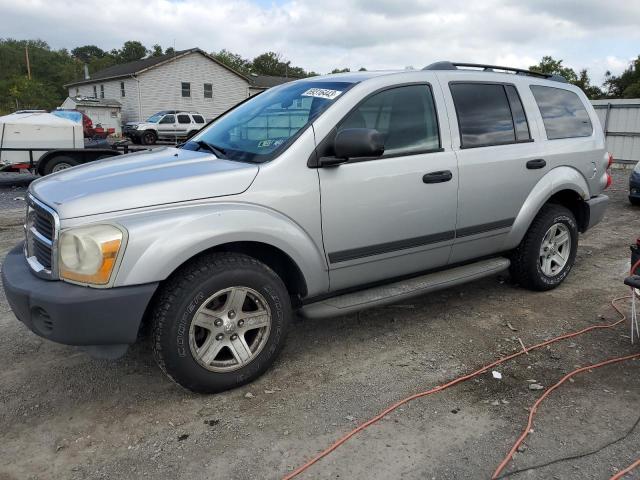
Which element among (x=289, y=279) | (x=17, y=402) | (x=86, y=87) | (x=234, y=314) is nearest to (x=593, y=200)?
A: (x=289, y=279)

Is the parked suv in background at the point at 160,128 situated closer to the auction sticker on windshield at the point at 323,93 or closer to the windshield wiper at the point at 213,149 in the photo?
the windshield wiper at the point at 213,149

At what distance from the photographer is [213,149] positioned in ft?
11.6

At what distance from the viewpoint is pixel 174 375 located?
9.39 feet

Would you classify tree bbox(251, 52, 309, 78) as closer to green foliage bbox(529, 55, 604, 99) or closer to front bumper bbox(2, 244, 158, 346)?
green foliage bbox(529, 55, 604, 99)

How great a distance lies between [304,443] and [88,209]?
1584 millimetres

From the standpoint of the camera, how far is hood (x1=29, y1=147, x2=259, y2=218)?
2.70 metres

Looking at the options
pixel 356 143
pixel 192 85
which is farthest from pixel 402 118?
pixel 192 85

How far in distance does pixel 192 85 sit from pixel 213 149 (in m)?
36.3

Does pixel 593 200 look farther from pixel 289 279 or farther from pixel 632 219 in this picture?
pixel 632 219

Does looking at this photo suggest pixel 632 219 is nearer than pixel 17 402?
No

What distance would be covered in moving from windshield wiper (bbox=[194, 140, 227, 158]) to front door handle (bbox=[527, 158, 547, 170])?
2444mm

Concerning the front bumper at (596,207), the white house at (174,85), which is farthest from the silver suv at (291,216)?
the white house at (174,85)

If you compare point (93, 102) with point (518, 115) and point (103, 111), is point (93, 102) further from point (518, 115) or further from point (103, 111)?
point (518, 115)

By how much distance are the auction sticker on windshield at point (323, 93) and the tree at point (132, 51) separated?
282 ft
